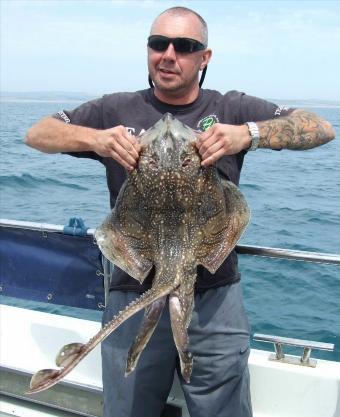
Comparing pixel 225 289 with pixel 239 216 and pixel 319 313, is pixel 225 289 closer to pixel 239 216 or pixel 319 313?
pixel 239 216

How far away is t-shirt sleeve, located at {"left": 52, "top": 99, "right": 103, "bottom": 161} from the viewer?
325cm

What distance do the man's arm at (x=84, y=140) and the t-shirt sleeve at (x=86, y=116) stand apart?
107 mm

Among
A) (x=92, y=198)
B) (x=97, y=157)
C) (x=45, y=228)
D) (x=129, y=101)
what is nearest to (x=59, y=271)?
(x=45, y=228)

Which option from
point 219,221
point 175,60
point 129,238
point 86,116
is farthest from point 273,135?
point 86,116

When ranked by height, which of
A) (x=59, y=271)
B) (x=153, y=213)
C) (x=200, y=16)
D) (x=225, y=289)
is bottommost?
(x=59, y=271)

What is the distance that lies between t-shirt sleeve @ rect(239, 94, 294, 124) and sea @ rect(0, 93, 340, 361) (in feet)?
12.0

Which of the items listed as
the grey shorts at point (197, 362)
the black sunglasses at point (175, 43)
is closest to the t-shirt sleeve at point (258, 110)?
the black sunglasses at point (175, 43)

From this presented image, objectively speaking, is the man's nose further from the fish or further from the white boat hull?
the white boat hull

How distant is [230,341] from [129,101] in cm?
152

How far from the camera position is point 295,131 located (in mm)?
3012

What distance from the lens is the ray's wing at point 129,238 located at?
2822 mm

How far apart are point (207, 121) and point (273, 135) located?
17.0 inches

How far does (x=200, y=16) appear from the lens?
318 centimetres

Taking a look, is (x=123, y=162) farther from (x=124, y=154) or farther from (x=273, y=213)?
(x=273, y=213)
